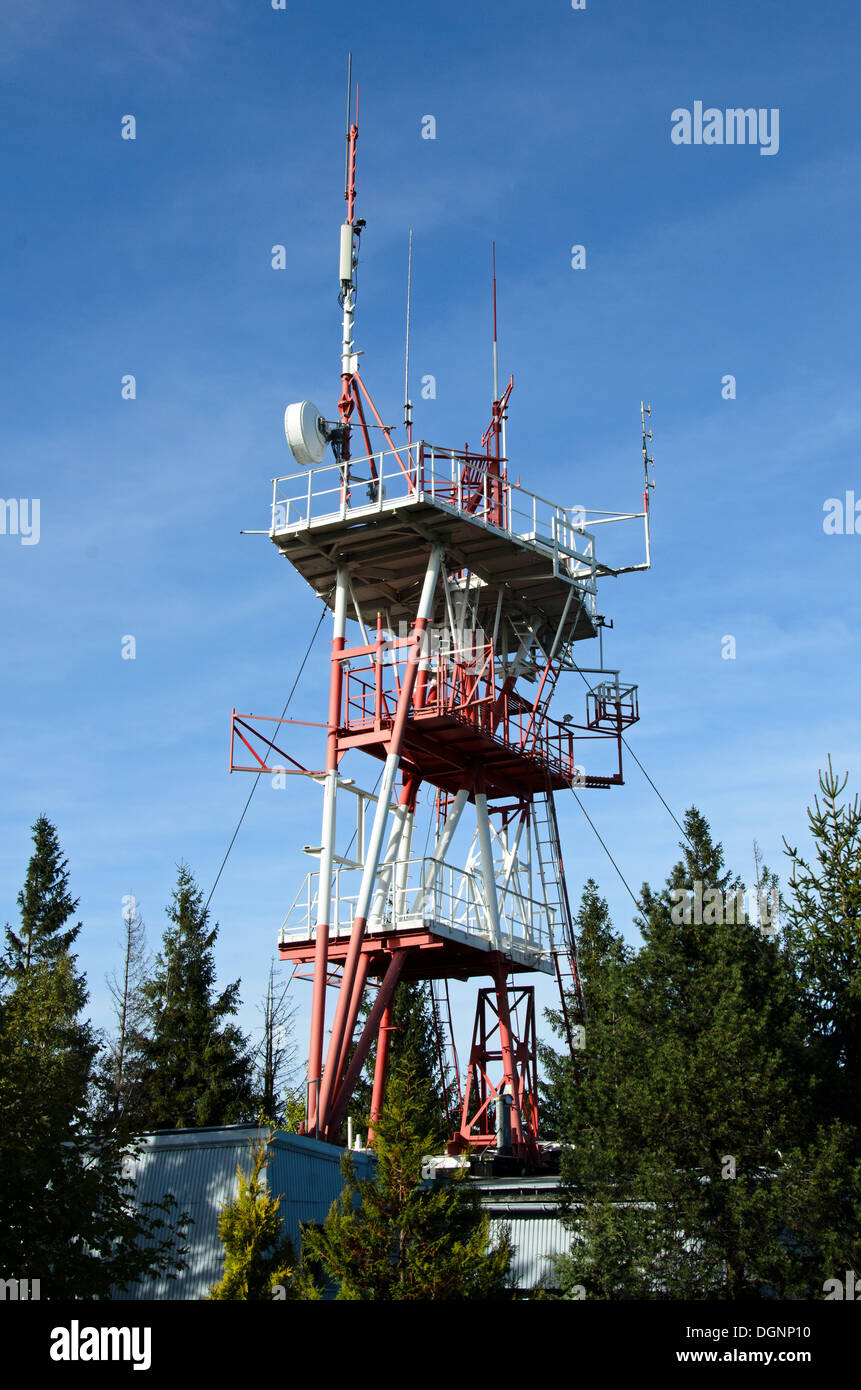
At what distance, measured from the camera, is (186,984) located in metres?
47.6

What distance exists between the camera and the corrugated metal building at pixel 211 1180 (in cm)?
2645

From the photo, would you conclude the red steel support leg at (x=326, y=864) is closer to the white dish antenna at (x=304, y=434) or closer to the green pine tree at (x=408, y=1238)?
the white dish antenna at (x=304, y=434)

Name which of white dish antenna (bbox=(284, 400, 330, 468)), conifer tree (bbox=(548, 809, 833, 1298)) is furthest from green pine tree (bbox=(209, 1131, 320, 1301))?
white dish antenna (bbox=(284, 400, 330, 468))

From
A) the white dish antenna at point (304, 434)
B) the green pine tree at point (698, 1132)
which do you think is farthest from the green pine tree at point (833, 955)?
the white dish antenna at point (304, 434)

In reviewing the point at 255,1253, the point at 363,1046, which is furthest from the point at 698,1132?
the point at 363,1046

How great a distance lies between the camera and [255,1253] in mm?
23547

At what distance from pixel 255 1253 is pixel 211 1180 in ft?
11.9

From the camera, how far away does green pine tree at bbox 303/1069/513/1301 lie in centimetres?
2069

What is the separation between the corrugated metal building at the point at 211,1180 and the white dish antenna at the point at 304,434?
16.6m

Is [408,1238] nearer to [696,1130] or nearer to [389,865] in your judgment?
[696,1130]

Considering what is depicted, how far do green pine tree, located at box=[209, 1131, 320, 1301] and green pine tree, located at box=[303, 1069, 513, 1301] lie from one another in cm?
98
